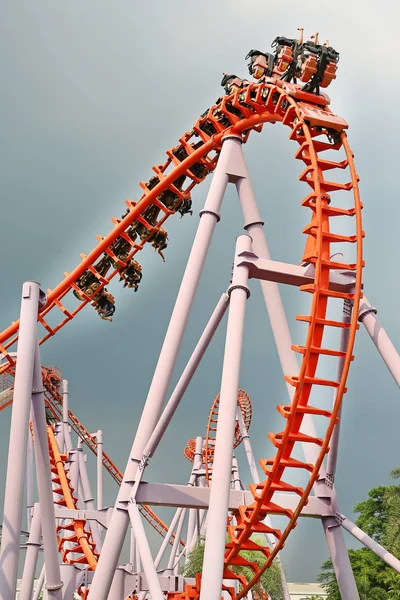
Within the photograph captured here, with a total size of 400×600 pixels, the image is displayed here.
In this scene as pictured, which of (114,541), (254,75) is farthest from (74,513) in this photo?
(254,75)

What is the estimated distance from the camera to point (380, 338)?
7926mm

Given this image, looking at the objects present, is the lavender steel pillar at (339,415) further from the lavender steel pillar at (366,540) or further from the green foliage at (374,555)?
the green foliage at (374,555)

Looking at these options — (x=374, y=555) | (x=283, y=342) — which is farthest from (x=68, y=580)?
(x=374, y=555)

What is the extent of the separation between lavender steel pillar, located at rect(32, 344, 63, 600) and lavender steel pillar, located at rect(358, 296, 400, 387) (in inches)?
184

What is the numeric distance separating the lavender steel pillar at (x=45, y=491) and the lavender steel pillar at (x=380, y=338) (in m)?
4.67

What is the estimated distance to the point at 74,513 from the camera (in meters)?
15.0

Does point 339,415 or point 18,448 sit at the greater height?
point 18,448

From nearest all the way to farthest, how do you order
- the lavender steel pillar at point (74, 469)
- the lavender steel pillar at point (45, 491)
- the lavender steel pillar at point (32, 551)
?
the lavender steel pillar at point (45, 491), the lavender steel pillar at point (32, 551), the lavender steel pillar at point (74, 469)

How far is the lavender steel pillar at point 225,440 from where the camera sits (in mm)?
6289

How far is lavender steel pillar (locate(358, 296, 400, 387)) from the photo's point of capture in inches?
303

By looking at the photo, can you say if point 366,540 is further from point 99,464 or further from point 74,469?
point 99,464

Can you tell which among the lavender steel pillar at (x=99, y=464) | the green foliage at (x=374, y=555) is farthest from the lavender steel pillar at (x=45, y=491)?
the green foliage at (x=374, y=555)

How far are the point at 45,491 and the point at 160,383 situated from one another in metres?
2.76

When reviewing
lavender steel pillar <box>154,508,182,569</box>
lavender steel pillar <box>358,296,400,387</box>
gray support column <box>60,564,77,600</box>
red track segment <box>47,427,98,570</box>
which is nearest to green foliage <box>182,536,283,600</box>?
lavender steel pillar <box>154,508,182,569</box>
